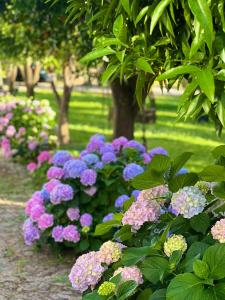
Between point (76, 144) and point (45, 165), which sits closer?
point (45, 165)

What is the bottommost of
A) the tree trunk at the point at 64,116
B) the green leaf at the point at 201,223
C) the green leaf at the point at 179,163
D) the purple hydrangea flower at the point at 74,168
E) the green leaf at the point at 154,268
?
the tree trunk at the point at 64,116

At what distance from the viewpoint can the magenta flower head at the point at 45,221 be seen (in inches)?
195

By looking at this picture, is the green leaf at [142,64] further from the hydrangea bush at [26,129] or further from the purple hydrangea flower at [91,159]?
the hydrangea bush at [26,129]

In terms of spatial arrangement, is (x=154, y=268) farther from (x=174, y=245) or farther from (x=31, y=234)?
(x=31, y=234)

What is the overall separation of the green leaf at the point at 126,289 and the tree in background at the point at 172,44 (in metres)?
0.68

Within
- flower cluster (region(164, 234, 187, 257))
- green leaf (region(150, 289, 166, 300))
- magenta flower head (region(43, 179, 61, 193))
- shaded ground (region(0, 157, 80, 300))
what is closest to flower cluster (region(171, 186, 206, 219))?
flower cluster (region(164, 234, 187, 257))

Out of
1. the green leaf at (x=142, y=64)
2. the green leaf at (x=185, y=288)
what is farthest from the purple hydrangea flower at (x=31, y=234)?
the green leaf at (x=142, y=64)

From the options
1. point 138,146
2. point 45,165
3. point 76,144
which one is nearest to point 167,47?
point 138,146

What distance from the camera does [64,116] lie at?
13.7 m

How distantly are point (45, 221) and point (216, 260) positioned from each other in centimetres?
294

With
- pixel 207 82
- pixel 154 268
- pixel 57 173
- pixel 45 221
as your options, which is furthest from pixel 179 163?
pixel 57 173

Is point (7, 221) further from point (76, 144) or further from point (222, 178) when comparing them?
point (76, 144)

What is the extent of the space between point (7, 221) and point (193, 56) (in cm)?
485

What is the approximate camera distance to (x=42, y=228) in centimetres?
498
